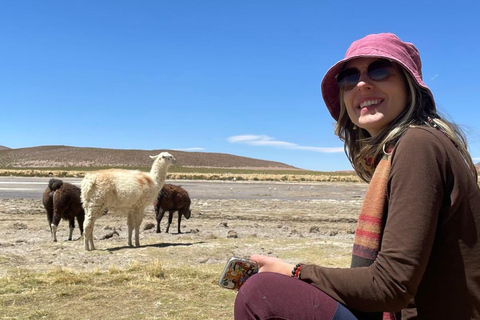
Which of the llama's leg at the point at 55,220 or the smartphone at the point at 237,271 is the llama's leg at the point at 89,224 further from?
the smartphone at the point at 237,271

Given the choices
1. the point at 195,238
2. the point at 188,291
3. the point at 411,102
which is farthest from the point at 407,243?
the point at 195,238

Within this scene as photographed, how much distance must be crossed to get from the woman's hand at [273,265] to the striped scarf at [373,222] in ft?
0.94

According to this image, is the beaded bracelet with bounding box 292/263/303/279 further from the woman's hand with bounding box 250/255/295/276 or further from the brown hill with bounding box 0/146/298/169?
the brown hill with bounding box 0/146/298/169

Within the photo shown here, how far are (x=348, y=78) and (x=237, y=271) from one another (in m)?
1.14

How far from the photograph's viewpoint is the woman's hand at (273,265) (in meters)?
1.93

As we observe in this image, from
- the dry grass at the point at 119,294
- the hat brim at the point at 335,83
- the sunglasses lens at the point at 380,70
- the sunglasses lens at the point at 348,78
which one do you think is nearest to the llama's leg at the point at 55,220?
the dry grass at the point at 119,294

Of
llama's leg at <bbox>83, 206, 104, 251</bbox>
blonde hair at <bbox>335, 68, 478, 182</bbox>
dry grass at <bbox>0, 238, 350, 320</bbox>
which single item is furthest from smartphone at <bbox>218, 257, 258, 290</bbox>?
llama's leg at <bbox>83, 206, 104, 251</bbox>

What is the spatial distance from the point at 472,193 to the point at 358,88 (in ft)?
2.42

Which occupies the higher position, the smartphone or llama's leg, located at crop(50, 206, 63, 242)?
the smartphone

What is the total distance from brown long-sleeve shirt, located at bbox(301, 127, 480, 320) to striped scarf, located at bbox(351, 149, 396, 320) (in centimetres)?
6

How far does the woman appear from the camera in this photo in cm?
161

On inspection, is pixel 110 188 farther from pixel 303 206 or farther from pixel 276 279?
pixel 303 206

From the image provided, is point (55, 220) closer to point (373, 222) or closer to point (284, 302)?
point (284, 302)

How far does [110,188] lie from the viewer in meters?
10.1
